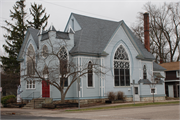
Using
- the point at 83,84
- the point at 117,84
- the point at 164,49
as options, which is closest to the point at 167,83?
the point at 164,49

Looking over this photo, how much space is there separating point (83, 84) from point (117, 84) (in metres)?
4.93

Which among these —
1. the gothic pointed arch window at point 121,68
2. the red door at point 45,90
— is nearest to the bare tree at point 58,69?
the red door at point 45,90

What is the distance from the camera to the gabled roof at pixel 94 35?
2759 centimetres

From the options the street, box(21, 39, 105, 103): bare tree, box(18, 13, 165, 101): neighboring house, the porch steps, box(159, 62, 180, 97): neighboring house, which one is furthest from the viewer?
box(159, 62, 180, 97): neighboring house

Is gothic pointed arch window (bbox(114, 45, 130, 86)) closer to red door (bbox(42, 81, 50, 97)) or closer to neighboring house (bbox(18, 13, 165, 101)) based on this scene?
neighboring house (bbox(18, 13, 165, 101))

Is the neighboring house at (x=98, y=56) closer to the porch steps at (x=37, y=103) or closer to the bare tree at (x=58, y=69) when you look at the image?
the bare tree at (x=58, y=69)

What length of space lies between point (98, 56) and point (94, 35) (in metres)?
3.61

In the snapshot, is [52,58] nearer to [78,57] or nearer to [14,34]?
[78,57]

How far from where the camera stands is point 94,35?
3025cm

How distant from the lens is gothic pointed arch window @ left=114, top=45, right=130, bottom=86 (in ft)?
95.6

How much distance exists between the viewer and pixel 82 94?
84.8 feet

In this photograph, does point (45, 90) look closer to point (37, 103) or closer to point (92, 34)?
point (37, 103)

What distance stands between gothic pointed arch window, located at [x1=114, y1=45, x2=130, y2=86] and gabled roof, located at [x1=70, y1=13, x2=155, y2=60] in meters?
2.07

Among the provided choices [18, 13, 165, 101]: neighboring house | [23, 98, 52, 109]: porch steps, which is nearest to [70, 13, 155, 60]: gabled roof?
[18, 13, 165, 101]: neighboring house
